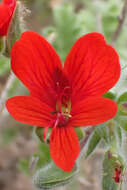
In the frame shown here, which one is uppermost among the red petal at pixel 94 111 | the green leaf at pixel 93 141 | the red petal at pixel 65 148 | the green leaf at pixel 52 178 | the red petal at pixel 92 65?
the red petal at pixel 92 65

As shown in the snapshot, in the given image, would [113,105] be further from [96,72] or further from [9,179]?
[9,179]

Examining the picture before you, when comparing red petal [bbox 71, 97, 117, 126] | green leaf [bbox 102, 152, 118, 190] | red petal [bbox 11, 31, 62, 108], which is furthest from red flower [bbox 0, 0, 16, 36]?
green leaf [bbox 102, 152, 118, 190]

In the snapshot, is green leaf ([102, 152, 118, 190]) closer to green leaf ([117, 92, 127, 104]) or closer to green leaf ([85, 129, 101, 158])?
green leaf ([85, 129, 101, 158])

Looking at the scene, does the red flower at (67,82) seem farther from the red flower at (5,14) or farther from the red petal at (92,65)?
the red flower at (5,14)

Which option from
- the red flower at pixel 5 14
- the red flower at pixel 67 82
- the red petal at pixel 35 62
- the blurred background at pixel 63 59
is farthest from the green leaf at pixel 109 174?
the blurred background at pixel 63 59

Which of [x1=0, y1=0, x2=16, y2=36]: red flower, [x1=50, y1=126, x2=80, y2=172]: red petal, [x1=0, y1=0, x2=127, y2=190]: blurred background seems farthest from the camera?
[x1=0, y1=0, x2=127, y2=190]: blurred background

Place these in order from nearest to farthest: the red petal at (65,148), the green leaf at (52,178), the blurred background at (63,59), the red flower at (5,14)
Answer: the red petal at (65,148), the red flower at (5,14), the green leaf at (52,178), the blurred background at (63,59)

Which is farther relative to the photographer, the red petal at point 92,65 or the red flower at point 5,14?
the red flower at point 5,14

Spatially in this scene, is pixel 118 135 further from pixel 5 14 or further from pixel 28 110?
pixel 5 14
